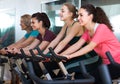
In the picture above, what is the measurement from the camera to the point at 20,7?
239 inches

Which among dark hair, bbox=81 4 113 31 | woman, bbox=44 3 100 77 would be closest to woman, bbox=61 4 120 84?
dark hair, bbox=81 4 113 31

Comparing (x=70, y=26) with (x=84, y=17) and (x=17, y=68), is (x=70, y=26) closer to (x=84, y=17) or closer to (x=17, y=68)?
(x=84, y=17)

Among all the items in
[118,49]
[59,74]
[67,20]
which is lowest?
[59,74]

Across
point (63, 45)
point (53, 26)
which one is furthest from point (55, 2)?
point (63, 45)

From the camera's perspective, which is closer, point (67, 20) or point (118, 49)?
point (118, 49)

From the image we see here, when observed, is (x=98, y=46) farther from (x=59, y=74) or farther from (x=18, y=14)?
(x=18, y=14)

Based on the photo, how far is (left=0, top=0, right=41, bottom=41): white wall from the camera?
18.5ft

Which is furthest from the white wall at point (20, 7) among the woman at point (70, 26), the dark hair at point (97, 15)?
the dark hair at point (97, 15)

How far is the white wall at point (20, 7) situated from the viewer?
5633mm

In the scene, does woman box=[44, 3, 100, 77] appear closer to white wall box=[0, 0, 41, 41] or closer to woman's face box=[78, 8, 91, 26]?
woman's face box=[78, 8, 91, 26]

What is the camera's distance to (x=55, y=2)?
5.21 m

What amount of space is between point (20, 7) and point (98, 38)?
13.1 ft

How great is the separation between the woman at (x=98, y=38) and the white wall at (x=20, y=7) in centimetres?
304

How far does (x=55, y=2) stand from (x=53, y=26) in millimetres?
494
